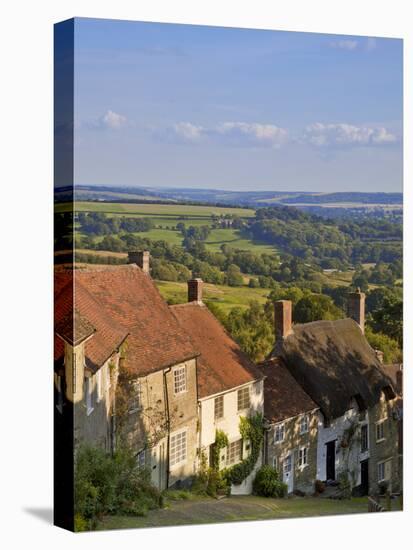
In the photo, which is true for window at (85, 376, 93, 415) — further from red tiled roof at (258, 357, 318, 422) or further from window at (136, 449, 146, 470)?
red tiled roof at (258, 357, 318, 422)

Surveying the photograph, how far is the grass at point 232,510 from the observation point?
23.7m

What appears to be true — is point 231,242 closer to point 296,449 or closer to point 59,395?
point 296,449

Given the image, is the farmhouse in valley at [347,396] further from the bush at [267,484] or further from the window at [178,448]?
the window at [178,448]

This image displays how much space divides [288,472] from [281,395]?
1.49 meters

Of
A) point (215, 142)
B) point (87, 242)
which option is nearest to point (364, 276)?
point (215, 142)

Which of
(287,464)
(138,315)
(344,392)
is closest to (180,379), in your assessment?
(138,315)

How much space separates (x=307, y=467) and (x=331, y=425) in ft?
3.46

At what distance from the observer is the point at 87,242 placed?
23.4 metres

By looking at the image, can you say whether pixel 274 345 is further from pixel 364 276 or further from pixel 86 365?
pixel 86 365

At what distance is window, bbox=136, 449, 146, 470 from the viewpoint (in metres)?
23.8

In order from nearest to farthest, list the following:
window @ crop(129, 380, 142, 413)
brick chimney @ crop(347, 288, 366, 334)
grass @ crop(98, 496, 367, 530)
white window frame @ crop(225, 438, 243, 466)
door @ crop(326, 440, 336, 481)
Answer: grass @ crop(98, 496, 367, 530), window @ crop(129, 380, 142, 413), white window frame @ crop(225, 438, 243, 466), door @ crop(326, 440, 336, 481), brick chimney @ crop(347, 288, 366, 334)

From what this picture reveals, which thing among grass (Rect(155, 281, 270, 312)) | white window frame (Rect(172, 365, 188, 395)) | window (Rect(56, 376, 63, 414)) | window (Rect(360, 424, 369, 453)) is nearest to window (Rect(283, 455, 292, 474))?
window (Rect(360, 424, 369, 453))

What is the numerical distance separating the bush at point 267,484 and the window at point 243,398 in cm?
120

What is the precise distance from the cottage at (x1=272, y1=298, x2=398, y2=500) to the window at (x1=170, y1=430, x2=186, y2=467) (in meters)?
2.98
